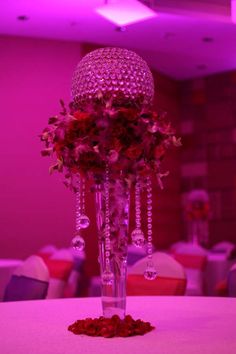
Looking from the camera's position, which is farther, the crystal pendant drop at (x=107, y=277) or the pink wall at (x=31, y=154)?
the pink wall at (x=31, y=154)

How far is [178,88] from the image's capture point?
33.3 ft

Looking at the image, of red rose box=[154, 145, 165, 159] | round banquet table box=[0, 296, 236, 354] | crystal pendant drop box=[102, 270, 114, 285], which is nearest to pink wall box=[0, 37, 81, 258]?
round banquet table box=[0, 296, 236, 354]

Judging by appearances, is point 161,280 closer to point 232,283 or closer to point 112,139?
point 232,283

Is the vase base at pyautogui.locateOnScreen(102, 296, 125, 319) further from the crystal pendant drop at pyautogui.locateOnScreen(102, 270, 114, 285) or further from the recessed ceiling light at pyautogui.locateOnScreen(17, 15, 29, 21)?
the recessed ceiling light at pyautogui.locateOnScreen(17, 15, 29, 21)

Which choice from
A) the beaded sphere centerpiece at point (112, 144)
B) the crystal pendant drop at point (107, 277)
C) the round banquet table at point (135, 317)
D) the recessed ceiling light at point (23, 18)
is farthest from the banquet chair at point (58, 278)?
the recessed ceiling light at point (23, 18)

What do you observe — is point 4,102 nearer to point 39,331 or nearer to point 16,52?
point 16,52

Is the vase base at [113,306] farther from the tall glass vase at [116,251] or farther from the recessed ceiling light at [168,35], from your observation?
the recessed ceiling light at [168,35]

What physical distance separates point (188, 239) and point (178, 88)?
2.61m

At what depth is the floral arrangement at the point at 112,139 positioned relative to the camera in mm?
1724

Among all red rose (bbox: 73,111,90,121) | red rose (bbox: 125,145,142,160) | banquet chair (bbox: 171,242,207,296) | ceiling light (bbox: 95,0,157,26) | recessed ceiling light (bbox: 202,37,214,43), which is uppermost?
recessed ceiling light (bbox: 202,37,214,43)

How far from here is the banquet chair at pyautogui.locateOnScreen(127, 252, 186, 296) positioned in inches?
113

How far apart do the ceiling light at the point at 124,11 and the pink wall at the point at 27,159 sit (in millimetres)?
1287

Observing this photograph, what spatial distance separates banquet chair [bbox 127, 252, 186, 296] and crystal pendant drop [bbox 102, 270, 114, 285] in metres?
1.13

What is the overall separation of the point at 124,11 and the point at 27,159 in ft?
7.42
